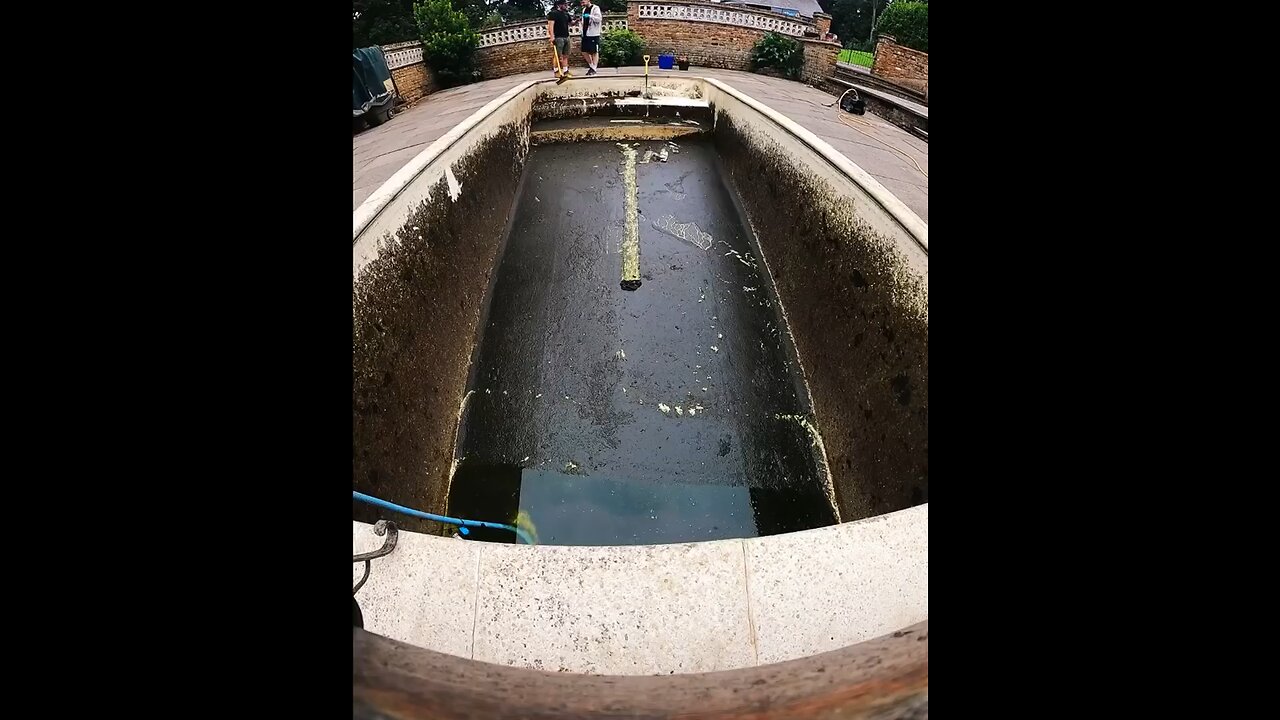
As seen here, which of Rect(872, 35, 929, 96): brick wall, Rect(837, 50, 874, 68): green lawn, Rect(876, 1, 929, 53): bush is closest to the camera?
Rect(872, 35, 929, 96): brick wall

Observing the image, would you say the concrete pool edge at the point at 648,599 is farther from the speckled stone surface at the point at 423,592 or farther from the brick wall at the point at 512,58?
the brick wall at the point at 512,58

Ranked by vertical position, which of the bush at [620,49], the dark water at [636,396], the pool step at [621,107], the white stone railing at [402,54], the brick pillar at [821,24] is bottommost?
the dark water at [636,396]

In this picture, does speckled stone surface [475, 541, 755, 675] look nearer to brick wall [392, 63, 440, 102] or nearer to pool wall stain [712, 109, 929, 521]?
pool wall stain [712, 109, 929, 521]

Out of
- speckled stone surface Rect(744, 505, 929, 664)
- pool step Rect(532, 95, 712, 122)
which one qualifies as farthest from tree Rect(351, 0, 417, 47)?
speckled stone surface Rect(744, 505, 929, 664)

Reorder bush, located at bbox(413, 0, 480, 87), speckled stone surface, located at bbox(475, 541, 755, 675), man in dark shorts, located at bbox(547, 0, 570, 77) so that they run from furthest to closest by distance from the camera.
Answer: bush, located at bbox(413, 0, 480, 87), man in dark shorts, located at bbox(547, 0, 570, 77), speckled stone surface, located at bbox(475, 541, 755, 675)

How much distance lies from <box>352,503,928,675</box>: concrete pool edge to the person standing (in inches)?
394

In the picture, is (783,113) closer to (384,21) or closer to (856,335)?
(856,335)

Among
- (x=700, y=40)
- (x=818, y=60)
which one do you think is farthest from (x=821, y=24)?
(x=700, y=40)

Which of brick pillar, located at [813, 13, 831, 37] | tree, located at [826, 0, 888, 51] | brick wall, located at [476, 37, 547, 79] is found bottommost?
brick wall, located at [476, 37, 547, 79]

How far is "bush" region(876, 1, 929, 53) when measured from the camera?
1181 cm

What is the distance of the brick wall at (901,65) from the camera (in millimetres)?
9570

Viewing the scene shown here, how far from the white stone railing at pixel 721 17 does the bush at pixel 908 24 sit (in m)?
2.03

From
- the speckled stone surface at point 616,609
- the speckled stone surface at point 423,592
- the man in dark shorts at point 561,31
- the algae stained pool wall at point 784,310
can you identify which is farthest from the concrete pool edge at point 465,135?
the man in dark shorts at point 561,31

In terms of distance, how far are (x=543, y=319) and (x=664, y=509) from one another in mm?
2439
